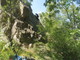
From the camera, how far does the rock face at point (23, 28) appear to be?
62.9 feet

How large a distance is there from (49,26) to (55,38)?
0.58 metres

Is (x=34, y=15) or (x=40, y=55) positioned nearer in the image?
(x=40, y=55)

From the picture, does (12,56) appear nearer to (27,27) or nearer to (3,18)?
(27,27)

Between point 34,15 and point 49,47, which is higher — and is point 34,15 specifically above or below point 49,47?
above

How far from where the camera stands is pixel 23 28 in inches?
813

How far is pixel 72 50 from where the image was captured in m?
6.84

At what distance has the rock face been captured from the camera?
19172mm

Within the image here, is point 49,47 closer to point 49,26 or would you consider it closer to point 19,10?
point 49,26

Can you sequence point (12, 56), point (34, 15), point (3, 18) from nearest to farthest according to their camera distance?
point (12, 56), point (3, 18), point (34, 15)

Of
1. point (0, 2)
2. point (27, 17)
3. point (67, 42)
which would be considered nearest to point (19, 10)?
point (27, 17)

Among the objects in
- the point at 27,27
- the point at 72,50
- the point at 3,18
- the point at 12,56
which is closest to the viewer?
the point at 72,50

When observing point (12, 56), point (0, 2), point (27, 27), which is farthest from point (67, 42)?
point (0, 2)

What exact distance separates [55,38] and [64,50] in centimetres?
62

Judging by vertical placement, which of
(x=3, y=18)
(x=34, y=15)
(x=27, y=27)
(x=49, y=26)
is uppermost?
(x=34, y=15)
